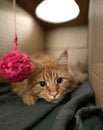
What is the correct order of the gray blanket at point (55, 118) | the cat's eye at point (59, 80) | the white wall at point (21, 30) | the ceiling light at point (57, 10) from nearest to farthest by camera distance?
the gray blanket at point (55, 118) → the cat's eye at point (59, 80) → the white wall at point (21, 30) → the ceiling light at point (57, 10)

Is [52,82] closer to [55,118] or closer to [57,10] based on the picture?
[55,118]

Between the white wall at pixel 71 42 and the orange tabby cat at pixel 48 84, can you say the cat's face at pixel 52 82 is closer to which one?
the orange tabby cat at pixel 48 84

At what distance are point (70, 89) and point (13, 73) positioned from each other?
39 centimetres

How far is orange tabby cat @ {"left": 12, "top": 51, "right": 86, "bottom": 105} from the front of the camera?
0.90 m

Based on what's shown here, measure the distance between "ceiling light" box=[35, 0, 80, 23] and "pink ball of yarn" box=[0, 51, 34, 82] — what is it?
65 cm

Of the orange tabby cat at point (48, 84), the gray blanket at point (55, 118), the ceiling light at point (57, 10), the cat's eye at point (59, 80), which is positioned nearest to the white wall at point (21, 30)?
the ceiling light at point (57, 10)

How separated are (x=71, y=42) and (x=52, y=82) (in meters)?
0.80

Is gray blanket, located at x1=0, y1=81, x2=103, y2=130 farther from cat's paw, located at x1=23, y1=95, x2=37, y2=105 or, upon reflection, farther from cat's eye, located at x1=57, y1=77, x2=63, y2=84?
cat's eye, located at x1=57, y1=77, x2=63, y2=84

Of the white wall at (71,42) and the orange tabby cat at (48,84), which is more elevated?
the white wall at (71,42)

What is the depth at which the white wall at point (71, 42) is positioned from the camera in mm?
1642

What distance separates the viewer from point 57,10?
52.8 inches

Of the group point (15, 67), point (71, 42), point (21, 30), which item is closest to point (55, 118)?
point (15, 67)

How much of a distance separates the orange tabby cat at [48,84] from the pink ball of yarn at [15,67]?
0.57ft

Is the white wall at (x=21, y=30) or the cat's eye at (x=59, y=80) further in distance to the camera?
the white wall at (x=21, y=30)
